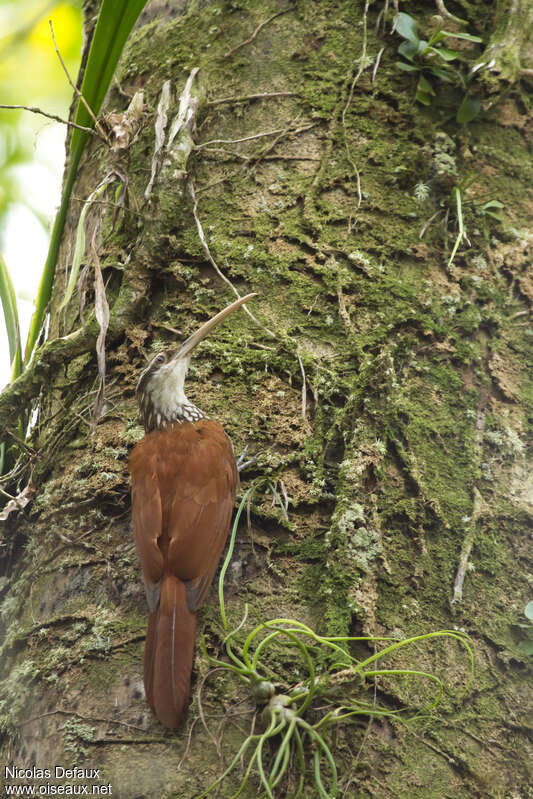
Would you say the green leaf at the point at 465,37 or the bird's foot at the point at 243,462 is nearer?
the bird's foot at the point at 243,462

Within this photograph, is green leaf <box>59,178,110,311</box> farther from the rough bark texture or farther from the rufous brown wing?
the rufous brown wing

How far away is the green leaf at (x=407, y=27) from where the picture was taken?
104 inches

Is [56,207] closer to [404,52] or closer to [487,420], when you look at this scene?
[404,52]

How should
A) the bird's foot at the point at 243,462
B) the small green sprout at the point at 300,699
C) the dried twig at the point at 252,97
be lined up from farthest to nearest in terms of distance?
the dried twig at the point at 252,97, the bird's foot at the point at 243,462, the small green sprout at the point at 300,699

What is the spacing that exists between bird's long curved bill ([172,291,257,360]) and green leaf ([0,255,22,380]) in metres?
0.86

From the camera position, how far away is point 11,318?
118 inches

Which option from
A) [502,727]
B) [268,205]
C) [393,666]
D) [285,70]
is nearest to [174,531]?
[393,666]

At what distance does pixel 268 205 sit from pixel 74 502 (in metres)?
1.23

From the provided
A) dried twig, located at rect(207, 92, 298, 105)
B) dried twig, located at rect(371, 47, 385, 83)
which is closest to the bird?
dried twig, located at rect(207, 92, 298, 105)

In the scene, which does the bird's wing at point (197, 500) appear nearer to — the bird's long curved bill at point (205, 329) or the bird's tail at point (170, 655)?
the bird's tail at point (170, 655)

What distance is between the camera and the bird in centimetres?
177

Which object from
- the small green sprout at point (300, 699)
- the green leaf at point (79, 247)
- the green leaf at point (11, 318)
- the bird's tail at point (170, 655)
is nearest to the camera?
the small green sprout at point (300, 699)

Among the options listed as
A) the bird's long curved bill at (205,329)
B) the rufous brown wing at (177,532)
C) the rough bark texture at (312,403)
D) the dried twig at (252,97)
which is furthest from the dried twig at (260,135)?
the rufous brown wing at (177,532)

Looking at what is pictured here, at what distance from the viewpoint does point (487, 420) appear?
2279mm
